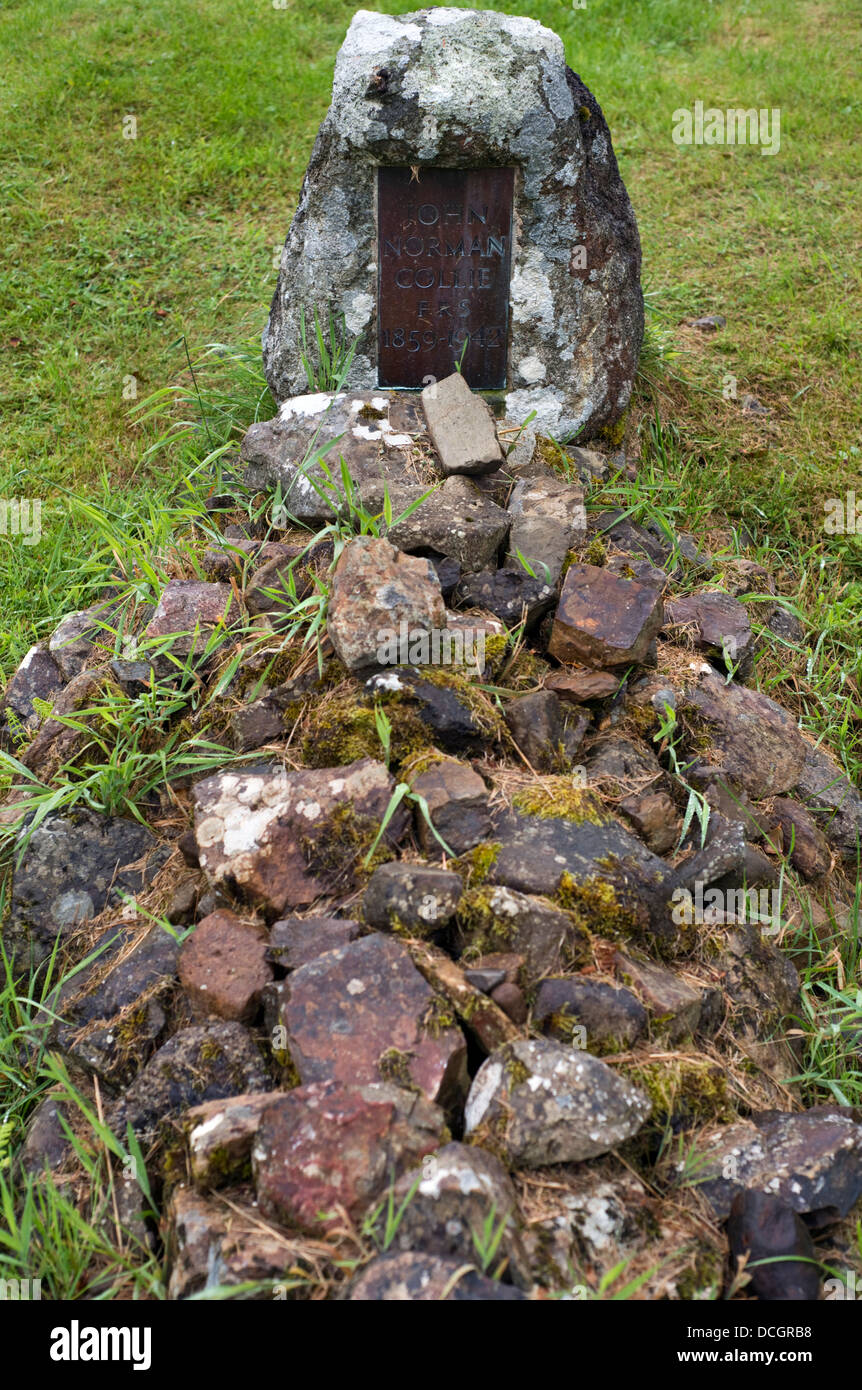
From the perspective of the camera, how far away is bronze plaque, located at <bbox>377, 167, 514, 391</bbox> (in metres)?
3.74

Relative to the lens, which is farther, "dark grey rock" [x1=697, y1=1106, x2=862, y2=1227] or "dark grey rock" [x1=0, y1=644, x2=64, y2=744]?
"dark grey rock" [x1=0, y1=644, x2=64, y2=744]

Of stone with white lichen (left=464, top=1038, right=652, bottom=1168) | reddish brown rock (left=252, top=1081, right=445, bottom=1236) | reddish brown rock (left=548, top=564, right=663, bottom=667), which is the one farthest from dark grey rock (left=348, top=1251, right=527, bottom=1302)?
reddish brown rock (left=548, top=564, right=663, bottom=667)

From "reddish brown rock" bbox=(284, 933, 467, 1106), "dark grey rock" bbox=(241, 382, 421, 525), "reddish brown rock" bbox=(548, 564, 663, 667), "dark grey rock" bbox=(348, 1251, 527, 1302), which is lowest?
"dark grey rock" bbox=(348, 1251, 527, 1302)

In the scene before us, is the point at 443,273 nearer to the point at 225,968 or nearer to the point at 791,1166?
the point at 225,968

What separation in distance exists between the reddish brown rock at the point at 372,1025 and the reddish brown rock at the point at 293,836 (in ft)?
1.00

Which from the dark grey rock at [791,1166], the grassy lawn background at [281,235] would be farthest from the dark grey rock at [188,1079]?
the grassy lawn background at [281,235]

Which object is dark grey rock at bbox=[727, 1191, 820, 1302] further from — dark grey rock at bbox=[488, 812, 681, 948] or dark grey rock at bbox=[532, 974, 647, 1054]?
dark grey rock at bbox=[488, 812, 681, 948]

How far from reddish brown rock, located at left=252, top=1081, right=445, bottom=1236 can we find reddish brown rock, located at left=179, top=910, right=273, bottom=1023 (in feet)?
1.18

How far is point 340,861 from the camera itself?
8.27ft

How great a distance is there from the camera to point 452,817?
2.54 metres

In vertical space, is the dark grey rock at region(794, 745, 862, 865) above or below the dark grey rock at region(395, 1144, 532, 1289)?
below

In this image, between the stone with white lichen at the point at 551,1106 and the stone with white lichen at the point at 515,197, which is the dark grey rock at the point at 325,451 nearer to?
the stone with white lichen at the point at 515,197

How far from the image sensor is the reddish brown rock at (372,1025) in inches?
82.2

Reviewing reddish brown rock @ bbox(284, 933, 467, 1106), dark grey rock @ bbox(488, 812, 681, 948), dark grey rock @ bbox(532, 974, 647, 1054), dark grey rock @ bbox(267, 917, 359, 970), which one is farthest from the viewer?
dark grey rock @ bbox(488, 812, 681, 948)
